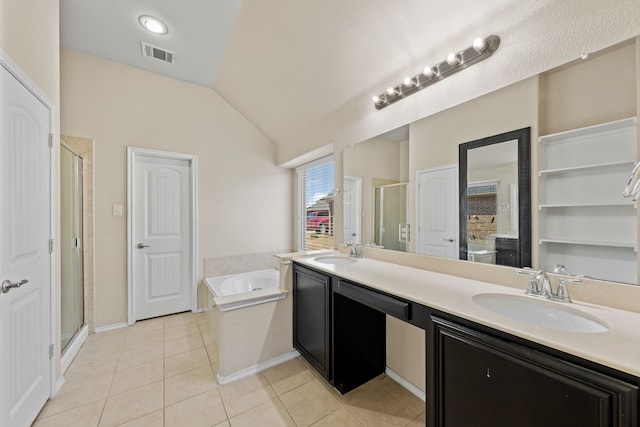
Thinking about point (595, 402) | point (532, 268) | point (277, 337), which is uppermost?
point (532, 268)

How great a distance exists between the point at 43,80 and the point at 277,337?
2.43m

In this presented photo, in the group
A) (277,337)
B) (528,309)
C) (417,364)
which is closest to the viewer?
(528,309)

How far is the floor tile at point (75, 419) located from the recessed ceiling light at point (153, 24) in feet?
9.78

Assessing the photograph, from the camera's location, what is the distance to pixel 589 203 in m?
1.09

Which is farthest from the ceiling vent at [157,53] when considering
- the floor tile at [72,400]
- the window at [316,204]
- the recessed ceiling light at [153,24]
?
the floor tile at [72,400]

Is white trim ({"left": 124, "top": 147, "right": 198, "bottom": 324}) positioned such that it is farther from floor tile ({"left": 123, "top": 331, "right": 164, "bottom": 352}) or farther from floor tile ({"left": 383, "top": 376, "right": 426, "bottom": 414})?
floor tile ({"left": 383, "top": 376, "right": 426, "bottom": 414})

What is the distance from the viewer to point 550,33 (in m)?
1.18

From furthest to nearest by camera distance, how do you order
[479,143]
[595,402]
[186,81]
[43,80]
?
[186,81] < [43,80] < [479,143] < [595,402]

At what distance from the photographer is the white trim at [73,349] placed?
2035 mm

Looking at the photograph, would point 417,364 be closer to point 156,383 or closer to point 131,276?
point 156,383

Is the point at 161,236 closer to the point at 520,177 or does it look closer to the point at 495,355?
the point at 495,355

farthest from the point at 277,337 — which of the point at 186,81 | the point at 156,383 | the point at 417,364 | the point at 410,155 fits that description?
the point at 186,81

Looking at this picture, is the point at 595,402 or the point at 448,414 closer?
the point at 595,402

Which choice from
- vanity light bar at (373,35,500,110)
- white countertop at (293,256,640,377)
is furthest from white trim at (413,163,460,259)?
vanity light bar at (373,35,500,110)
